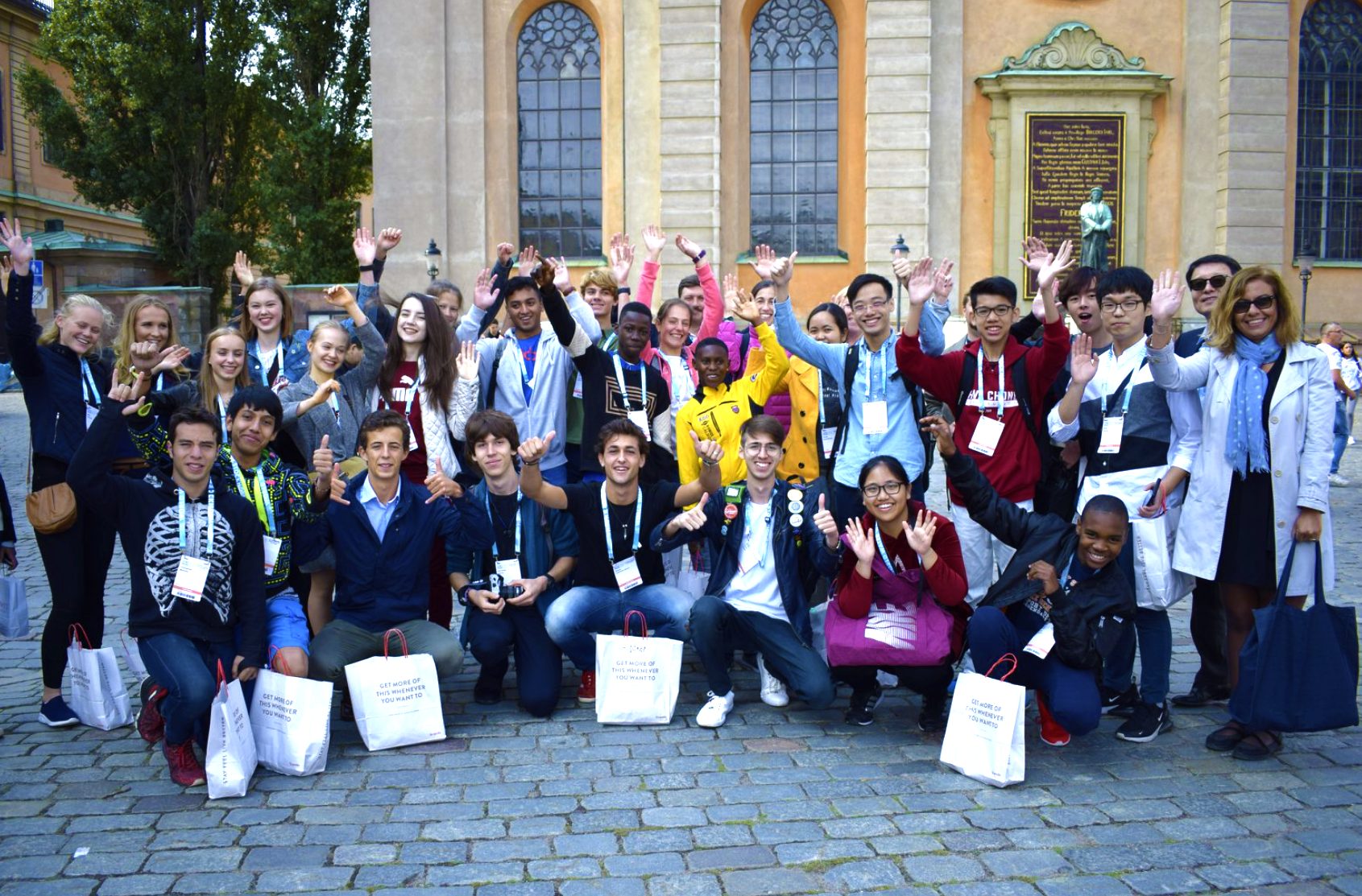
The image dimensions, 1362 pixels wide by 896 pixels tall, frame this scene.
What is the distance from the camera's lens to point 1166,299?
5.18 metres

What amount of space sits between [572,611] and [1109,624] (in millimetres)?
2552

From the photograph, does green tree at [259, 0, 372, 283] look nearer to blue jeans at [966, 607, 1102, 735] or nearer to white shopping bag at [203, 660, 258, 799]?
white shopping bag at [203, 660, 258, 799]

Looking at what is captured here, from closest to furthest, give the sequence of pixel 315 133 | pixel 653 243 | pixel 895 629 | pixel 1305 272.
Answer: pixel 895 629 < pixel 653 243 < pixel 1305 272 < pixel 315 133

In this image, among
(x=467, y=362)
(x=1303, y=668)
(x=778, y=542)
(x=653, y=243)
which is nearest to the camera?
(x=1303, y=668)

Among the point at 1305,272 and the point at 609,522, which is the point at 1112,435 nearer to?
the point at 609,522

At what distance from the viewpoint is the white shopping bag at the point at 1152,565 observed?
527 cm

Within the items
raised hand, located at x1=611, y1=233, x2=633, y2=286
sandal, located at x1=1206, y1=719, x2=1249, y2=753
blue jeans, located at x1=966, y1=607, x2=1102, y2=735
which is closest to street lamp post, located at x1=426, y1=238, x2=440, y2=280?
raised hand, located at x1=611, y1=233, x2=633, y2=286

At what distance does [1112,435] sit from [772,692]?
2070mm

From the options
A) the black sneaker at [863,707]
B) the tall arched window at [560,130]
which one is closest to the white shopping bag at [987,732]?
the black sneaker at [863,707]

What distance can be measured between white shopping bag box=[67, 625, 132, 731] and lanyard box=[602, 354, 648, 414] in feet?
9.82

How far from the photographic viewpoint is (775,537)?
18.7ft

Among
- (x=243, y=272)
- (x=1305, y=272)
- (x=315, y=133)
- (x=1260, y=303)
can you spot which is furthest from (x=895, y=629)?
(x=315, y=133)

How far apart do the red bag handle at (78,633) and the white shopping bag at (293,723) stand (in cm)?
118

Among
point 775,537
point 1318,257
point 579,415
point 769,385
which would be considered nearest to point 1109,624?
point 775,537
